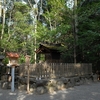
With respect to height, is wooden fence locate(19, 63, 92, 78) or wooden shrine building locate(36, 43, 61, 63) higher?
wooden shrine building locate(36, 43, 61, 63)

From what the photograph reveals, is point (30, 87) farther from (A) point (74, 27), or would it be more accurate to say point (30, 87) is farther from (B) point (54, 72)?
(A) point (74, 27)

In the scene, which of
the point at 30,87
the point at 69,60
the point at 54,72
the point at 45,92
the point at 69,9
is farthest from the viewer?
the point at 69,60

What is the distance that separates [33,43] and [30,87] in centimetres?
1489

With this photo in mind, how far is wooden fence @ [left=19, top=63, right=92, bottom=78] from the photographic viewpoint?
9.44 meters

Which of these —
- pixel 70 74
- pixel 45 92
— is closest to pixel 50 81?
pixel 45 92

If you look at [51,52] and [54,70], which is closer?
[54,70]

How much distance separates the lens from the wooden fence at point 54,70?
9.44 meters

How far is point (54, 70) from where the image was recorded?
10.1 meters

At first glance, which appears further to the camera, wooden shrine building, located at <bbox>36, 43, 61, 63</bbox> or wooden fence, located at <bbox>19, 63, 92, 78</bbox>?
wooden shrine building, located at <bbox>36, 43, 61, 63</bbox>

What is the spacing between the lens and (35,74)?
9539 mm

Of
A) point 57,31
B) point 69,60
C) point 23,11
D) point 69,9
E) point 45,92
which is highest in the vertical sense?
point 23,11

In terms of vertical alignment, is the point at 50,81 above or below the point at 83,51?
below

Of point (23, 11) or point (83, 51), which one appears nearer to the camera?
point (83, 51)

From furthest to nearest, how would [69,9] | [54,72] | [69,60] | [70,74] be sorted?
[69,60], [69,9], [70,74], [54,72]
